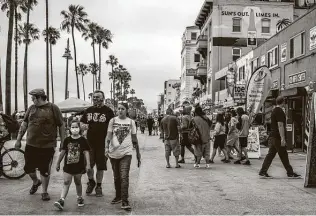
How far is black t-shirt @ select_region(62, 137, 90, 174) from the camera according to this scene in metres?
7.19

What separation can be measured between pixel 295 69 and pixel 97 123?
16482 millimetres

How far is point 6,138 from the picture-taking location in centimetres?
1057

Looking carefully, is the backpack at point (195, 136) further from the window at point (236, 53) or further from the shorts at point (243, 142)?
the window at point (236, 53)

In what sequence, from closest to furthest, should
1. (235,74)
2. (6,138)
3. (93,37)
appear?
(6,138), (235,74), (93,37)

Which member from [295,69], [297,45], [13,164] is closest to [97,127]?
[13,164]

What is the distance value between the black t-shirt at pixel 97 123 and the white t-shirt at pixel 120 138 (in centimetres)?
66

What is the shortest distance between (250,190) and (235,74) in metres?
27.9

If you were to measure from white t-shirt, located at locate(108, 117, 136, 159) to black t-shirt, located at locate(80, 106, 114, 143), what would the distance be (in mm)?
663

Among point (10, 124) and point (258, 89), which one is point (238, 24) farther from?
point (10, 124)

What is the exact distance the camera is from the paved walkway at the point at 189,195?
6906 mm

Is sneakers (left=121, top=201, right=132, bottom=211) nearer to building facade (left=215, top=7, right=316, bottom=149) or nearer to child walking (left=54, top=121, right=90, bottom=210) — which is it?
child walking (left=54, top=121, right=90, bottom=210)

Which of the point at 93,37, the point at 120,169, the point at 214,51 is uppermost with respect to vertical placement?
the point at 93,37

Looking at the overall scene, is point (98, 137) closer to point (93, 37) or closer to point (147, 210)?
point (147, 210)

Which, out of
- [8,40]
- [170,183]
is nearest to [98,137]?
[170,183]
